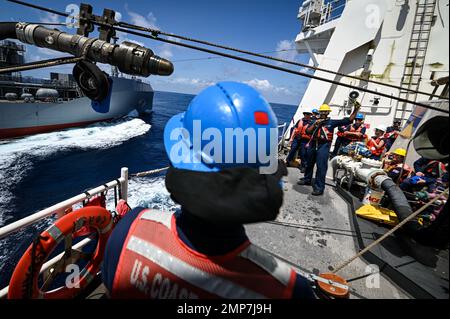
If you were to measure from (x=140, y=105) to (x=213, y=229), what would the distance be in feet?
129

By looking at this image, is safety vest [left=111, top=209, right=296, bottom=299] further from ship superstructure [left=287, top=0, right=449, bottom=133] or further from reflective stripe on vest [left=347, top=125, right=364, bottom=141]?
ship superstructure [left=287, top=0, right=449, bottom=133]

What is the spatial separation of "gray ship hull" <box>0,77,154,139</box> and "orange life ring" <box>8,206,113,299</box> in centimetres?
1976

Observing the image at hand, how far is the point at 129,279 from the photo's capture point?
989mm

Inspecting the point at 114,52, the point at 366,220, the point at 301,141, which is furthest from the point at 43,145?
the point at 366,220

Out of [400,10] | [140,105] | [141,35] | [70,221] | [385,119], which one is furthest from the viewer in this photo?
[140,105]

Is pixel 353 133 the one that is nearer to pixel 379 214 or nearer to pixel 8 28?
pixel 379 214

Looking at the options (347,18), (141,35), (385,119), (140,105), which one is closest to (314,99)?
(385,119)

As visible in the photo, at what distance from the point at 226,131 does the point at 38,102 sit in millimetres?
27057

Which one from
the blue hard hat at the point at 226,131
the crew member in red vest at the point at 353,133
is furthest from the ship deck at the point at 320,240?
the crew member in red vest at the point at 353,133

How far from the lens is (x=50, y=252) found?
189cm

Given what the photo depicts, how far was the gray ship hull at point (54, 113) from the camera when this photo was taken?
63.4 feet

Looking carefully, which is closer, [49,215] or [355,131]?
[49,215]

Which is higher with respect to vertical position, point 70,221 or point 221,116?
point 221,116

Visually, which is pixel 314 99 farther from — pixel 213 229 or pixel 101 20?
pixel 213 229
